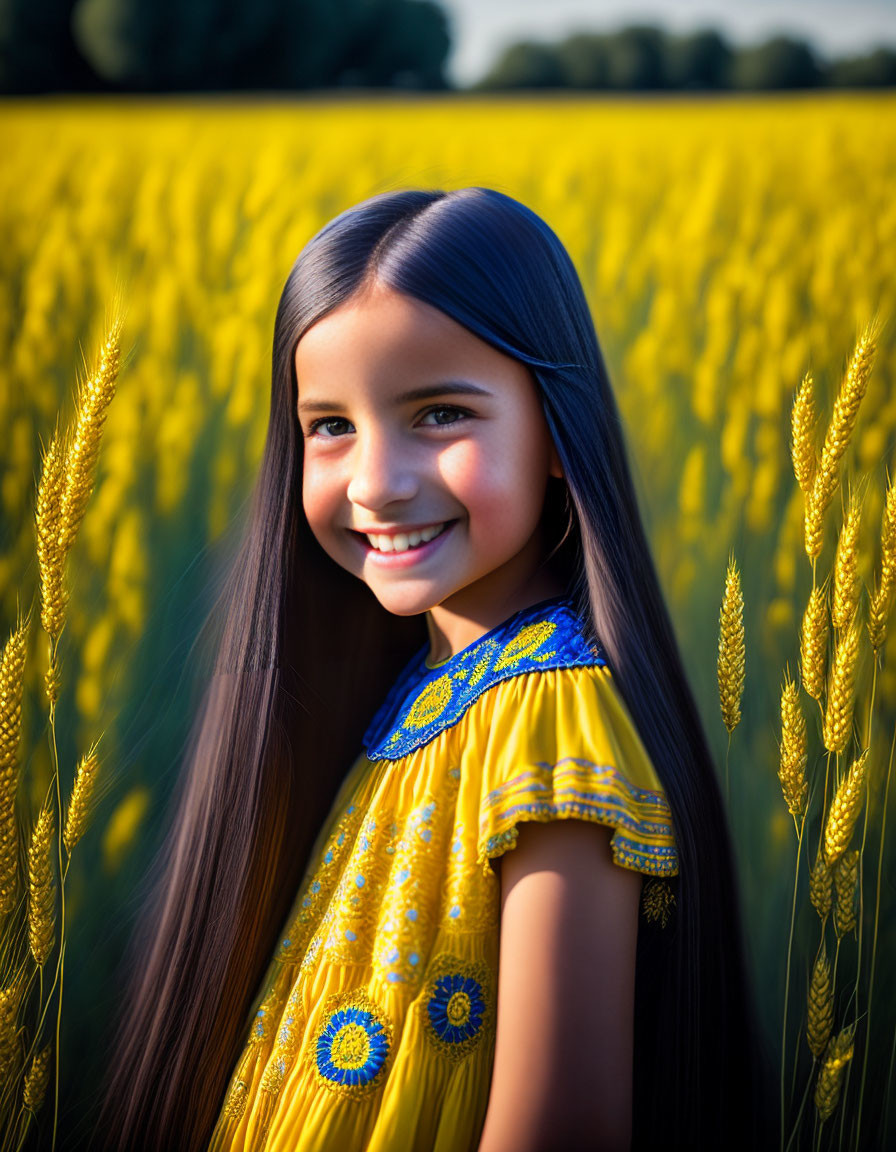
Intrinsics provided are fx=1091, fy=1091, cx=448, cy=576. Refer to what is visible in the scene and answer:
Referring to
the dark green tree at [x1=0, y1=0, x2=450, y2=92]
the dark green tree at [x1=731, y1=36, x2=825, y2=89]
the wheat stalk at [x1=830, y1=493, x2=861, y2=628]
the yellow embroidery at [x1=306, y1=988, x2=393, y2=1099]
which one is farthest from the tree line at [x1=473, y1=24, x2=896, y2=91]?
the yellow embroidery at [x1=306, y1=988, x2=393, y2=1099]

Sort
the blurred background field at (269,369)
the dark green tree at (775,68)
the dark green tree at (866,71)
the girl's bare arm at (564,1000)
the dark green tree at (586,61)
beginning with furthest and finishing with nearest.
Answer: the dark green tree at (586,61) → the dark green tree at (775,68) → the dark green tree at (866,71) → the blurred background field at (269,369) → the girl's bare arm at (564,1000)

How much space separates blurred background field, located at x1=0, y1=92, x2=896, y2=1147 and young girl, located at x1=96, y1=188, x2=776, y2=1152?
0.25 metres

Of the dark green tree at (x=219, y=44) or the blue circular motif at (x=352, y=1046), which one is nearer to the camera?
the blue circular motif at (x=352, y=1046)

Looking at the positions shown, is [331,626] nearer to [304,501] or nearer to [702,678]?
[304,501]

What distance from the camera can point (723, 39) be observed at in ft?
6.59

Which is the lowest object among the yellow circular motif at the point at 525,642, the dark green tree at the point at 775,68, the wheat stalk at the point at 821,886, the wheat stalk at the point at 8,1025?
the wheat stalk at the point at 8,1025

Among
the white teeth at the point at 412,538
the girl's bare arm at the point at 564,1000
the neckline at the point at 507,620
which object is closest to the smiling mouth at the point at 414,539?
the white teeth at the point at 412,538

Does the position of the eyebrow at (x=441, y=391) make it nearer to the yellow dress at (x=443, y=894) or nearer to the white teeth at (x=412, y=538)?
the white teeth at (x=412, y=538)

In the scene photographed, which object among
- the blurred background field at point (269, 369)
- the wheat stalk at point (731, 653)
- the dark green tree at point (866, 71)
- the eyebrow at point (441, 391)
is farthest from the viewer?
the dark green tree at point (866, 71)

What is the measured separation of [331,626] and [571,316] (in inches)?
17.6

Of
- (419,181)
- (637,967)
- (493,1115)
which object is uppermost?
(419,181)

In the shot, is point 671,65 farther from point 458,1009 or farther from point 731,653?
point 458,1009

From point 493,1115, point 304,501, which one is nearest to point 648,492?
point 304,501

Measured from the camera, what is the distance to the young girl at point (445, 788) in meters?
0.90
